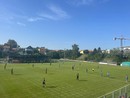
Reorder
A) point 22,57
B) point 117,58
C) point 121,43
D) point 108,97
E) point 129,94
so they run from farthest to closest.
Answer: point 121,43 < point 22,57 < point 117,58 < point 129,94 < point 108,97

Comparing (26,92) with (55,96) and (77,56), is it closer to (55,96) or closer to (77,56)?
(55,96)

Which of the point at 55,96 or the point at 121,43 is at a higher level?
the point at 121,43

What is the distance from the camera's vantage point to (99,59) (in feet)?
484

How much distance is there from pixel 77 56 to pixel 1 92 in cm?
16235

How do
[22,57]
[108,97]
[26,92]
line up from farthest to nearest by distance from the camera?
1. [22,57]
2. [26,92]
3. [108,97]

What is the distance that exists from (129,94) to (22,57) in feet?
389

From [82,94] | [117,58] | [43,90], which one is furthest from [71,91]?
[117,58]

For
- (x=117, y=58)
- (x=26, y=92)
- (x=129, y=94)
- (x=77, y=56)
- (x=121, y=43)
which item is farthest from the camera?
(x=77, y=56)

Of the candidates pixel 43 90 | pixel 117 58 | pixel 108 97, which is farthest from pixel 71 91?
pixel 117 58

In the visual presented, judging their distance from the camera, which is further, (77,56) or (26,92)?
(77,56)

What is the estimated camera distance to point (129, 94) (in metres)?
26.6

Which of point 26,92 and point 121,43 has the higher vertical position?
point 121,43

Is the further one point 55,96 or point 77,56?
point 77,56

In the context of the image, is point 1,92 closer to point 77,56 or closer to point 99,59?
point 99,59
